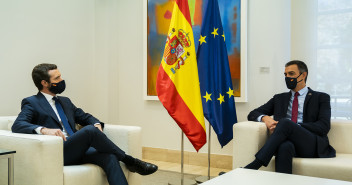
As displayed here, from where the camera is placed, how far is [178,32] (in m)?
3.60

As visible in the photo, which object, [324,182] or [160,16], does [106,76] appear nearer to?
[160,16]

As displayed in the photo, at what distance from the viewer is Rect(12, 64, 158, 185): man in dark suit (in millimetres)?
2688

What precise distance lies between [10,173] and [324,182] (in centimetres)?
198

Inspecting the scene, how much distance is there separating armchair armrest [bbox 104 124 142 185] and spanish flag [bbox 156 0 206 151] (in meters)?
0.58

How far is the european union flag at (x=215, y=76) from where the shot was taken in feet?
11.9

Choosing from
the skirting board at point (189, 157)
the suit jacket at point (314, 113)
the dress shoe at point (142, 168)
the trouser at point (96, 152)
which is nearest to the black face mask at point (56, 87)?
the trouser at point (96, 152)

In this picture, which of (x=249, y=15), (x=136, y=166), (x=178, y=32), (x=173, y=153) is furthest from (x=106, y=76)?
(x=136, y=166)

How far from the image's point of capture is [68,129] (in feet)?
9.88

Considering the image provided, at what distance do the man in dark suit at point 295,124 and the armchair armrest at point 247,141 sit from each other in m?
0.13

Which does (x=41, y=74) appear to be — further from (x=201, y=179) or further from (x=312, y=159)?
(x=312, y=159)

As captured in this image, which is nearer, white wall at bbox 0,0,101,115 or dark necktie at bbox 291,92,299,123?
dark necktie at bbox 291,92,299,123

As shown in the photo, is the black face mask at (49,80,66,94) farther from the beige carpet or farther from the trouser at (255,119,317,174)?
the trouser at (255,119,317,174)

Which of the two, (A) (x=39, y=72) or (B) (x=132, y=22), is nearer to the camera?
(A) (x=39, y=72)

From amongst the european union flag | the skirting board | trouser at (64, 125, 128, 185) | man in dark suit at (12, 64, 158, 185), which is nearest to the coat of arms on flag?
the european union flag
